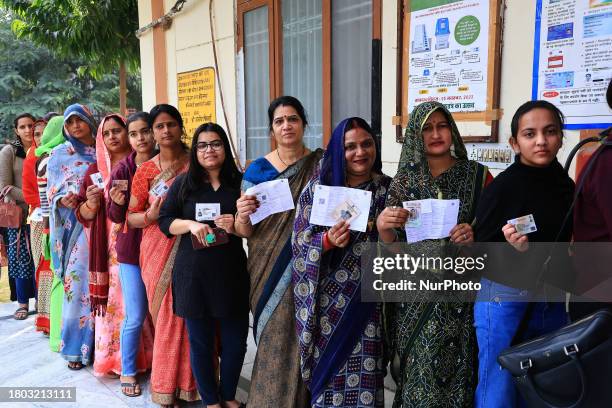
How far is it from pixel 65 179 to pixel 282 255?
6.62 feet

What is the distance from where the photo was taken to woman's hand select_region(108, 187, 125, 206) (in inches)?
119

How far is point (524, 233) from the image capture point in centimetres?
171

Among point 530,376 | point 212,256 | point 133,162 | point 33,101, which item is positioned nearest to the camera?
point 530,376

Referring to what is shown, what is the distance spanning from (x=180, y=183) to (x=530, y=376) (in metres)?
1.89

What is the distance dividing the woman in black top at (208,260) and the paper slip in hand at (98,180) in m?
0.88

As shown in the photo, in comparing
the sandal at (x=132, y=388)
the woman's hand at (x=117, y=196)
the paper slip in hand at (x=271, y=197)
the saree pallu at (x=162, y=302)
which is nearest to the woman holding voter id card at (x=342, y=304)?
the paper slip in hand at (x=271, y=197)

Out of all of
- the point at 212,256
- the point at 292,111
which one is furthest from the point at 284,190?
the point at 212,256

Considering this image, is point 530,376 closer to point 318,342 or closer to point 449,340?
point 449,340

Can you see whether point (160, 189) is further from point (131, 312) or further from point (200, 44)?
point (200, 44)

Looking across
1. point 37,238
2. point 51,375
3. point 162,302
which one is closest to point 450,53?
point 162,302

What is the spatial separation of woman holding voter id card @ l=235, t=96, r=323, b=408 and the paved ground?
0.85 metres

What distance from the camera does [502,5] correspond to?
268 centimetres

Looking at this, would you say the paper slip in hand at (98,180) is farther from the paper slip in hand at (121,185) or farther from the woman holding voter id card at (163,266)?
the woman holding voter id card at (163,266)

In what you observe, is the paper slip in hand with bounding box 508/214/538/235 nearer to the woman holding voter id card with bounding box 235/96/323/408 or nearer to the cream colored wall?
the woman holding voter id card with bounding box 235/96/323/408
